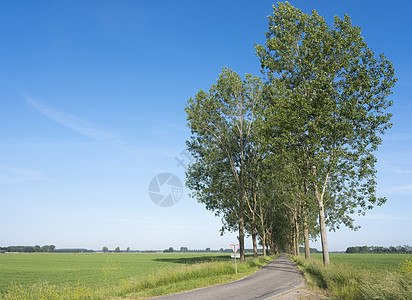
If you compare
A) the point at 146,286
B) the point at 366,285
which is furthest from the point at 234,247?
the point at 366,285

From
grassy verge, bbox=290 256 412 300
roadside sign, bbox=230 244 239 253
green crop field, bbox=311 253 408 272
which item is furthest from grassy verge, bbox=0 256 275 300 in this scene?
green crop field, bbox=311 253 408 272

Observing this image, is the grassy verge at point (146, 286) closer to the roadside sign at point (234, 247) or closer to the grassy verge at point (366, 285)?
the roadside sign at point (234, 247)

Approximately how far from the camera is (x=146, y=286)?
16297mm

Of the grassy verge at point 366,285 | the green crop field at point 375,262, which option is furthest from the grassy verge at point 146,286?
the green crop field at point 375,262

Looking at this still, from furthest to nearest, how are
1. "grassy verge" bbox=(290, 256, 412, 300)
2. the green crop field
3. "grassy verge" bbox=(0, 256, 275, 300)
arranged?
the green crop field < "grassy verge" bbox=(0, 256, 275, 300) < "grassy verge" bbox=(290, 256, 412, 300)

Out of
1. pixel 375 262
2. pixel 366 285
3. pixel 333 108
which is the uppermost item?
pixel 333 108

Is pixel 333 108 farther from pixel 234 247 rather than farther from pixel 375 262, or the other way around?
pixel 375 262

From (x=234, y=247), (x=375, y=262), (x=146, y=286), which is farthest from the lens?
(x=375, y=262)

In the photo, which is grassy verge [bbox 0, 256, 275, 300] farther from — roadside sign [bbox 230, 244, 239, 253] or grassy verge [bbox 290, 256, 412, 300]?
grassy verge [bbox 290, 256, 412, 300]

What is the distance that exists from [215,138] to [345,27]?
1851 centimetres

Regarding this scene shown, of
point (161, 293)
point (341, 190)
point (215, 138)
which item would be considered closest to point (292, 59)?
point (341, 190)

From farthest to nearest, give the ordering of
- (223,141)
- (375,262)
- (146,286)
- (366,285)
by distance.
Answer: (375,262)
(223,141)
(146,286)
(366,285)

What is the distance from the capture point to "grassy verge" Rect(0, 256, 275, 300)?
1256 cm

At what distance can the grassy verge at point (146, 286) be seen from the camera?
12563 mm
